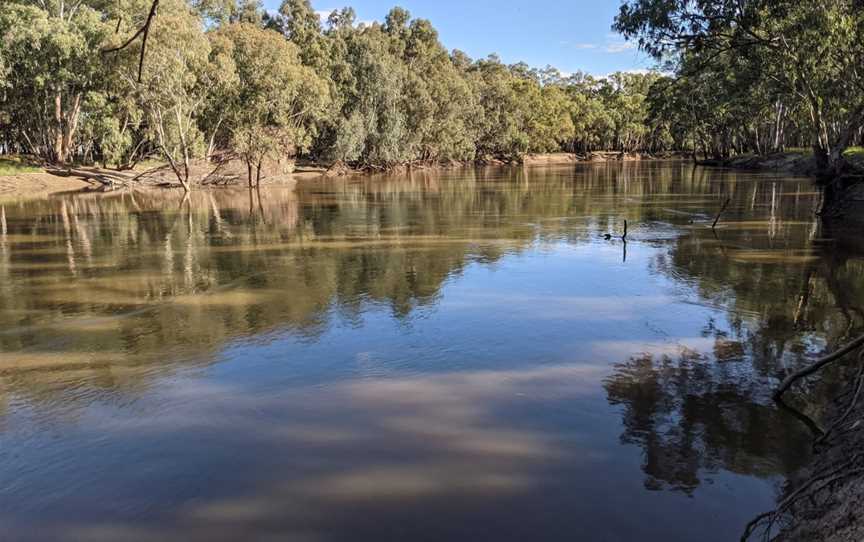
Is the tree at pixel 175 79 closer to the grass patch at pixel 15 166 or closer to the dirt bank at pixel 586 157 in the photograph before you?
the grass patch at pixel 15 166

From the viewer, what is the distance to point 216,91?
164ft

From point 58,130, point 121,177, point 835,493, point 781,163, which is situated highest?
point 58,130

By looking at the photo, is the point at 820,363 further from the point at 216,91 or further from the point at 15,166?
the point at 15,166

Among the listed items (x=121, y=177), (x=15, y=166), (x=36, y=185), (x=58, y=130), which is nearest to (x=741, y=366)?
(x=36, y=185)

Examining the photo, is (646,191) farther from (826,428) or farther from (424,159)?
(424,159)

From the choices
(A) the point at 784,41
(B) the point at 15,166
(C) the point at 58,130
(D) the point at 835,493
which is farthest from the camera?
(C) the point at 58,130

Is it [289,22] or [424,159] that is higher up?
[289,22]

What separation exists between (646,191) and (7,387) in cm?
4536

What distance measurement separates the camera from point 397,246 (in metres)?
24.1

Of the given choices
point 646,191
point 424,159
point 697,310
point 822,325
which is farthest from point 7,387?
point 424,159

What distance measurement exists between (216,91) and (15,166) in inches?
726

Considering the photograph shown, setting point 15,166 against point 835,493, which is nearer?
point 835,493

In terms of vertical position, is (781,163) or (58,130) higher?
(58,130)

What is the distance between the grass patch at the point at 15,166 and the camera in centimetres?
5128
